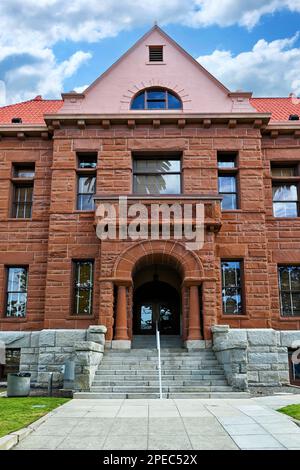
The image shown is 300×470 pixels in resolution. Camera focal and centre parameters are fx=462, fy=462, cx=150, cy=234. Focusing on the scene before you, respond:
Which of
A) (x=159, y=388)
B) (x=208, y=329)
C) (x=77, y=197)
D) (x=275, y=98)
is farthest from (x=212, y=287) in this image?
(x=275, y=98)

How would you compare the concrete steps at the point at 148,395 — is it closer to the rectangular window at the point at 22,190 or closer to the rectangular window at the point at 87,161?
the rectangular window at the point at 22,190

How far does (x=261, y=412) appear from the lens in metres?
8.74

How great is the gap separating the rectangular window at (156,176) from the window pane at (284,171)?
3.73m

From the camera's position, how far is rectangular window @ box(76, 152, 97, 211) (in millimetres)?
16969

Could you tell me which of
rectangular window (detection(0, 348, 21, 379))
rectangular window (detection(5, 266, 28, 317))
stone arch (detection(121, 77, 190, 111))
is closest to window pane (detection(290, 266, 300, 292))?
stone arch (detection(121, 77, 190, 111))

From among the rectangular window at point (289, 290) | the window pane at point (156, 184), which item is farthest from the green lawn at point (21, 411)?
the rectangular window at point (289, 290)

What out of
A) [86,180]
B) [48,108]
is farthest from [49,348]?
[48,108]

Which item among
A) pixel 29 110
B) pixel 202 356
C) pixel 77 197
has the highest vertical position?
pixel 29 110

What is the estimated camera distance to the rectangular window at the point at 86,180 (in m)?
17.0

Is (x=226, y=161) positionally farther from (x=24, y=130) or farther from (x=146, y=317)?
(x=24, y=130)

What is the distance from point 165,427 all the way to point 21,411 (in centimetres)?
309

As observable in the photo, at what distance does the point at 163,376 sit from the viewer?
12477 millimetres

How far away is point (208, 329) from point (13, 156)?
978cm
